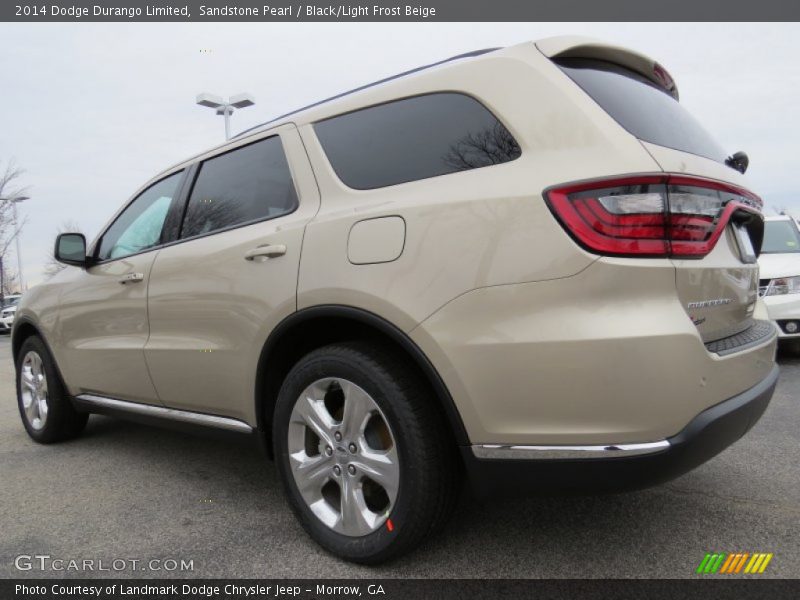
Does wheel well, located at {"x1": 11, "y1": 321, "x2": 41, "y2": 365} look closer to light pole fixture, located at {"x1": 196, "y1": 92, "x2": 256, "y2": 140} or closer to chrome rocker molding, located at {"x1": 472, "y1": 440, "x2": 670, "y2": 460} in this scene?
chrome rocker molding, located at {"x1": 472, "y1": 440, "x2": 670, "y2": 460}

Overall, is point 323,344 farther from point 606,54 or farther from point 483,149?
point 606,54

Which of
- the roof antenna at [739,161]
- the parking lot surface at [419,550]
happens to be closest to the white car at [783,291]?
the parking lot surface at [419,550]

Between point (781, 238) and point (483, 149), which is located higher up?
point (483, 149)

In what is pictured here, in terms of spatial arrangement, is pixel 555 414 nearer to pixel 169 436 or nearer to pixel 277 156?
pixel 277 156

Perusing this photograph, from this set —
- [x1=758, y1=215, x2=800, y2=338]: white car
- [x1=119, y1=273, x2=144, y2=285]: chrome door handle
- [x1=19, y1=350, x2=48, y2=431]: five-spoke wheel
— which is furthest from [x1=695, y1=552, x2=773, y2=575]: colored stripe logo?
[x1=758, y1=215, x2=800, y2=338]: white car

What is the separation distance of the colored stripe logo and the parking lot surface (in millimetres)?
28

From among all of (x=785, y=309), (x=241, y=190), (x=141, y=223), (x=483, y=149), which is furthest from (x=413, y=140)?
(x=785, y=309)

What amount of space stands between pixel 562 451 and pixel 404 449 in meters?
0.50

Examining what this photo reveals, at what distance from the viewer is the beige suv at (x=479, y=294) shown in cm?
162

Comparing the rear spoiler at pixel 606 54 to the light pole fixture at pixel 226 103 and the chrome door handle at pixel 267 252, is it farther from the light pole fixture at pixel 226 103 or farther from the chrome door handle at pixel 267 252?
the light pole fixture at pixel 226 103

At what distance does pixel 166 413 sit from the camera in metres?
2.93

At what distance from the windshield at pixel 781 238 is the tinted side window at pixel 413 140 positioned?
5499 mm

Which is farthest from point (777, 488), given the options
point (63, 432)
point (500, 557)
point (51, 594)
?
point (63, 432)

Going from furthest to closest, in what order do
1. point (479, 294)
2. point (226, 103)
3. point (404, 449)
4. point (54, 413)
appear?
point (226, 103) → point (54, 413) → point (404, 449) → point (479, 294)
